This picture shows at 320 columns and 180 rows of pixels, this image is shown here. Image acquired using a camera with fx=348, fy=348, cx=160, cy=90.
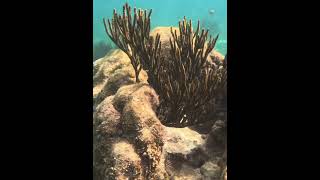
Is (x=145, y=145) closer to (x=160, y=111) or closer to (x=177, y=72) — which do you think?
(x=160, y=111)

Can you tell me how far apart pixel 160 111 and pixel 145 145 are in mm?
1137

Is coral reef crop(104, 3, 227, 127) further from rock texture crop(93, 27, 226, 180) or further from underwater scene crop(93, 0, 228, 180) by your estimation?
rock texture crop(93, 27, 226, 180)

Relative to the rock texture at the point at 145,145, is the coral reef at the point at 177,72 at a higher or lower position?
higher

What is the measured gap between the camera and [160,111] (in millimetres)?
5590

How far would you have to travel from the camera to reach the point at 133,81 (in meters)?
6.02

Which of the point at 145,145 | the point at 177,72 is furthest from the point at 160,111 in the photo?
the point at 145,145

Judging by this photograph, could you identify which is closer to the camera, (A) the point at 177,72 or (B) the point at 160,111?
(B) the point at 160,111

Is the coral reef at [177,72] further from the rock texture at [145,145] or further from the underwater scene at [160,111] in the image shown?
the rock texture at [145,145]

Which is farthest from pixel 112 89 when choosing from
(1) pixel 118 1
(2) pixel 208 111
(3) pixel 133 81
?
(1) pixel 118 1

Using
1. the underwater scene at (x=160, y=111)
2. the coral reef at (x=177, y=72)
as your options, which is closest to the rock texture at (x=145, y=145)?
the underwater scene at (x=160, y=111)

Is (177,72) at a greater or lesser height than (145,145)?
greater

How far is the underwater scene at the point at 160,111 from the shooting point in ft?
14.9

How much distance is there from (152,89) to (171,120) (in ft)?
2.24
